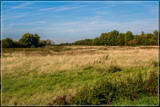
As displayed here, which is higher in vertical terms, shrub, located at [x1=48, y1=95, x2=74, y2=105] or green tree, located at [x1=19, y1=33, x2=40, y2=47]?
green tree, located at [x1=19, y1=33, x2=40, y2=47]

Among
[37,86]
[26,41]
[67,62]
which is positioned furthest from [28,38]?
[37,86]

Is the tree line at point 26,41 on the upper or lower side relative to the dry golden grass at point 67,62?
upper

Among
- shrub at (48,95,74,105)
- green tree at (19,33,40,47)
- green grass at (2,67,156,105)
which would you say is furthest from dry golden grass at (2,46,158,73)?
shrub at (48,95,74,105)

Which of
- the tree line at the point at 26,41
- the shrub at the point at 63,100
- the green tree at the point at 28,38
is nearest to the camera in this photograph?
the shrub at the point at 63,100

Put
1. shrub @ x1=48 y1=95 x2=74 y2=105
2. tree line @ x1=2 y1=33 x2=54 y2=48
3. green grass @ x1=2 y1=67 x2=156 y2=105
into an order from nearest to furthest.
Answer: shrub @ x1=48 y1=95 x2=74 y2=105 → green grass @ x1=2 y1=67 x2=156 y2=105 → tree line @ x1=2 y1=33 x2=54 y2=48

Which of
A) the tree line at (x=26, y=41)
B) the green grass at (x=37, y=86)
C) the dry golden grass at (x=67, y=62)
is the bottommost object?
the green grass at (x=37, y=86)

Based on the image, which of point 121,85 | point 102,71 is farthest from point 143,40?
point 121,85

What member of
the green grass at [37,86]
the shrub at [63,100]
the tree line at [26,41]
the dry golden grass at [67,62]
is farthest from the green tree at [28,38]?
the shrub at [63,100]

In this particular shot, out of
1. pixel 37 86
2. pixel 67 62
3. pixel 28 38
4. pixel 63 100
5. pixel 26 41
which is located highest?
pixel 28 38

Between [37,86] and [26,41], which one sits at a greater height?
[26,41]

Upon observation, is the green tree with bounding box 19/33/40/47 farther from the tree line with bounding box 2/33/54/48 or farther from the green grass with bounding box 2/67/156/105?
the green grass with bounding box 2/67/156/105

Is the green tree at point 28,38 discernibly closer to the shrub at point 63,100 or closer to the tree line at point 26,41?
the tree line at point 26,41

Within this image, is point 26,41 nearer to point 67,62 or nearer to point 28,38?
point 28,38

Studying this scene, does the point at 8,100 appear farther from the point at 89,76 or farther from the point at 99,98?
the point at 89,76
